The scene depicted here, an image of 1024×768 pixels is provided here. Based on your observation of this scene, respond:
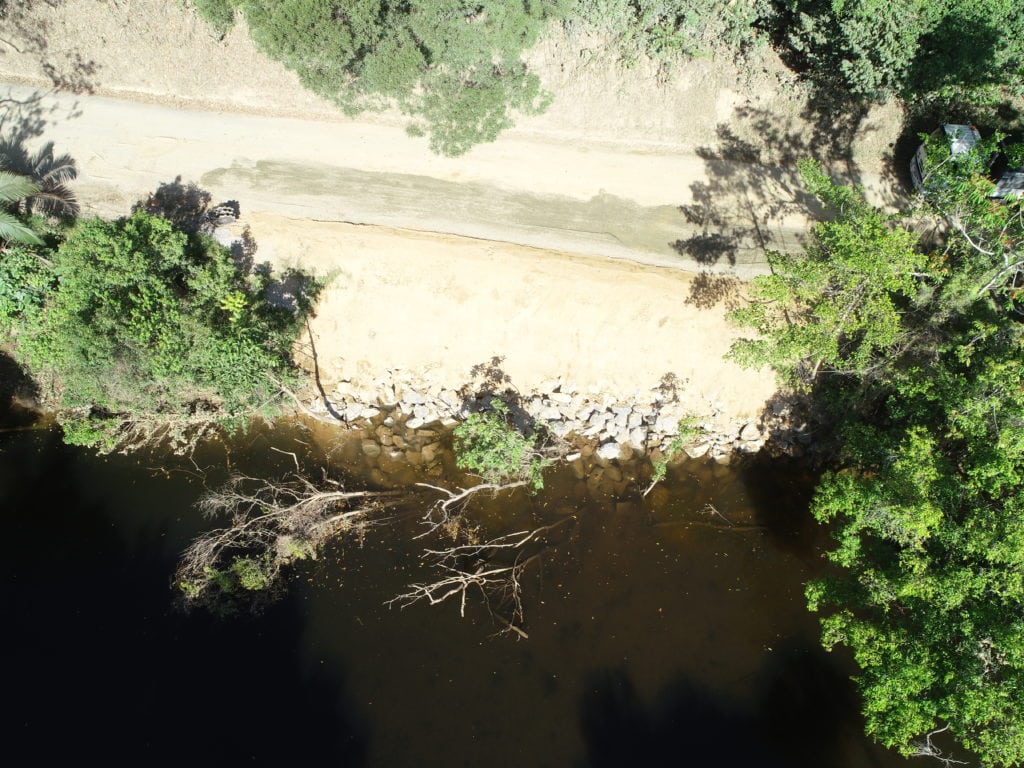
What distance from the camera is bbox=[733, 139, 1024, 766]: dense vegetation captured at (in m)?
14.2

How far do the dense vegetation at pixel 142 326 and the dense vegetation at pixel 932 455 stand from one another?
1765cm

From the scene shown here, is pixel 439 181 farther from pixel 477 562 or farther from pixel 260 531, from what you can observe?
pixel 260 531

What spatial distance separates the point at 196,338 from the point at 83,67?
13316mm

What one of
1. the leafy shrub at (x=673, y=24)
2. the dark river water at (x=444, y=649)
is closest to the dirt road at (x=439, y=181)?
the leafy shrub at (x=673, y=24)

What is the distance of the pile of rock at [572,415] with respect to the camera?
22.9m

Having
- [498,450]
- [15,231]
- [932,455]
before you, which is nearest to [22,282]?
[15,231]

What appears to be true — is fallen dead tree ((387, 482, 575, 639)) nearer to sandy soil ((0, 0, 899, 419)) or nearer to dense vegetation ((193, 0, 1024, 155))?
sandy soil ((0, 0, 899, 419))

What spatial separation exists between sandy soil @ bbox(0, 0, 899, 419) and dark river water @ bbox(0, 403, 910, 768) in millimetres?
5774

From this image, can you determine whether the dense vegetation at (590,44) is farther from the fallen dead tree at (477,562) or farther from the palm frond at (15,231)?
the fallen dead tree at (477,562)

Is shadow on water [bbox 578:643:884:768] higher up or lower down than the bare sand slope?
lower down

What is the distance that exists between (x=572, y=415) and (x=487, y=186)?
967cm

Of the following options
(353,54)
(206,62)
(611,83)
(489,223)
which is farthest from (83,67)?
(611,83)

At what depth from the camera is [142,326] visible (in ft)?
65.0

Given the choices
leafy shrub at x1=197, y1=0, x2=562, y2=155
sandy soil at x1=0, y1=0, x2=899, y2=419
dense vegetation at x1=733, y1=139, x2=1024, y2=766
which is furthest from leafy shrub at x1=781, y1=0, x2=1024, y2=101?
leafy shrub at x1=197, y1=0, x2=562, y2=155
